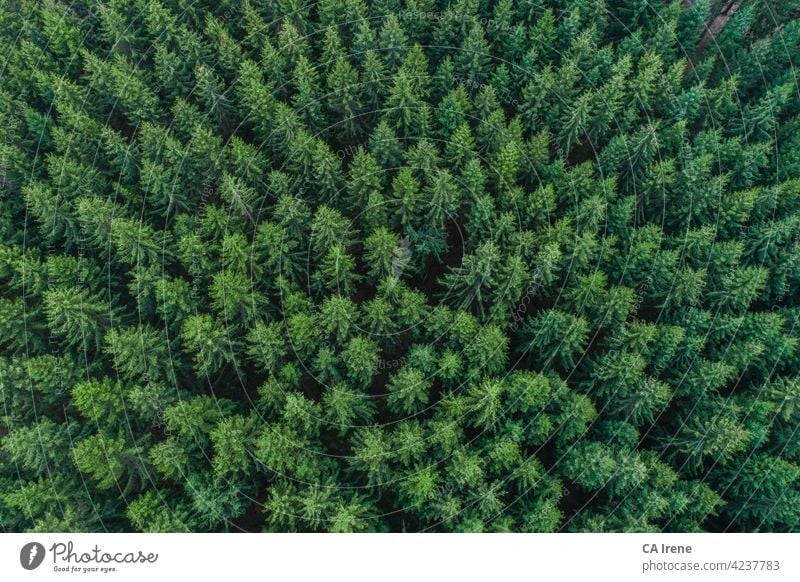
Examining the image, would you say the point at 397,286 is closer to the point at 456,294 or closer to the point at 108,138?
the point at 456,294

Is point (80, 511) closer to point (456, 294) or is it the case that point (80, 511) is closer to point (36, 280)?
point (36, 280)

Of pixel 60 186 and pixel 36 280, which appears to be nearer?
pixel 36 280

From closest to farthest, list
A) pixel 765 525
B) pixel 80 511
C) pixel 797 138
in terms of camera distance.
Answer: pixel 80 511 < pixel 765 525 < pixel 797 138

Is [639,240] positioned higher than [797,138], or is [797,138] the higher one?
[797,138]

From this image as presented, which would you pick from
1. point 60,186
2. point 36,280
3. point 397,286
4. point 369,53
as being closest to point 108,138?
point 60,186

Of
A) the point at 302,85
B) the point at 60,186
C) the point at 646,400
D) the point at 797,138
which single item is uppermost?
the point at 797,138

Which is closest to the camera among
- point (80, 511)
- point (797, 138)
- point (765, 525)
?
point (80, 511)
